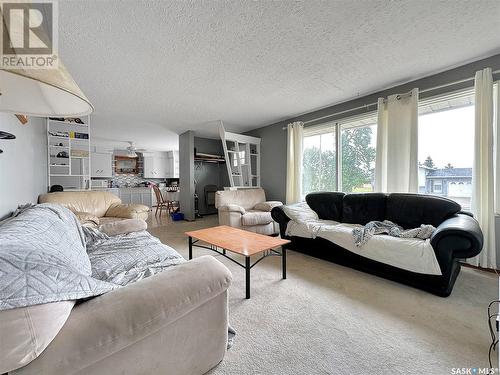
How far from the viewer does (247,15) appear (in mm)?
1665

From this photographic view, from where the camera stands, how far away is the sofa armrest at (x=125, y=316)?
0.70 m

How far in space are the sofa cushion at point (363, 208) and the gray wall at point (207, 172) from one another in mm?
4183

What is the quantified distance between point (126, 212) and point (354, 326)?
342cm

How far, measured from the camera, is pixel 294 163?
435 centimetres

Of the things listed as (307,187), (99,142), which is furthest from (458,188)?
(99,142)

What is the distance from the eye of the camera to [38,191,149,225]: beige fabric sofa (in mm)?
3201

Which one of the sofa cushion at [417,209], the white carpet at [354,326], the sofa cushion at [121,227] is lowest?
the white carpet at [354,326]

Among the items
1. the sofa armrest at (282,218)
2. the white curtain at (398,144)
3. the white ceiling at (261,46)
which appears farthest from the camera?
the sofa armrest at (282,218)

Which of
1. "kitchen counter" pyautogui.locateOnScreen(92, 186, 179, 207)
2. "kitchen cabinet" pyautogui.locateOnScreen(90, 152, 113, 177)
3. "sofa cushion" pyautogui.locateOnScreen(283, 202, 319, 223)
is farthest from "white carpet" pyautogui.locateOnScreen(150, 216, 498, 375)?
"kitchen cabinet" pyautogui.locateOnScreen(90, 152, 113, 177)

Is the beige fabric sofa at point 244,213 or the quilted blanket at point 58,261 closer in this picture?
Result: the quilted blanket at point 58,261

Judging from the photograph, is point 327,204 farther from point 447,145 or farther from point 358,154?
point 447,145

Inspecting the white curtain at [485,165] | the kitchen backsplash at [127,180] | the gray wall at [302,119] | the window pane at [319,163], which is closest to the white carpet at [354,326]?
the white curtain at [485,165]

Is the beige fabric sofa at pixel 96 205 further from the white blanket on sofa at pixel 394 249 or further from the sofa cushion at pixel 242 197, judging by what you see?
the white blanket on sofa at pixel 394 249

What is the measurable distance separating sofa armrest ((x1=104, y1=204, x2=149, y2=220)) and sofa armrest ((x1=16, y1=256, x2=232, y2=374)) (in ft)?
9.13
